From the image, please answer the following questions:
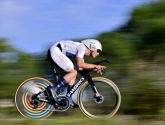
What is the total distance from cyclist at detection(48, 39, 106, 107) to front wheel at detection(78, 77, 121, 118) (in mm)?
191

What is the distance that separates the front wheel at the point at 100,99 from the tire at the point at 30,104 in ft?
1.93

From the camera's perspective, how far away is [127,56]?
32.3 feet

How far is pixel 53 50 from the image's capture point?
7.39 m

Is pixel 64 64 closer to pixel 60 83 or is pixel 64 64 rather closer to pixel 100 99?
pixel 60 83

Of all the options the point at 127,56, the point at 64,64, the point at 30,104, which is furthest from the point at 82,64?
the point at 127,56

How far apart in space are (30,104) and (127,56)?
330 centimetres

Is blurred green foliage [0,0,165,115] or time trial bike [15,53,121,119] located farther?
blurred green foliage [0,0,165,115]

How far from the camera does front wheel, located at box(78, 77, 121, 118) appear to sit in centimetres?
739

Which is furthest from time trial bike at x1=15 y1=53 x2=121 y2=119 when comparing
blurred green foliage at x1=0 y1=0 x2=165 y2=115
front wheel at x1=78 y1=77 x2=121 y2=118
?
blurred green foliage at x1=0 y1=0 x2=165 y2=115

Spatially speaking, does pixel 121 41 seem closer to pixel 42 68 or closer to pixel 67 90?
pixel 42 68

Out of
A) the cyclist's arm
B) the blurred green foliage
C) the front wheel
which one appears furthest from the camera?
the blurred green foliage

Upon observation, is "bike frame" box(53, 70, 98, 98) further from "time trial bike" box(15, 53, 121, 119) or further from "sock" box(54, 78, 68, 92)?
"sock" box(54, 78, 68, 92)

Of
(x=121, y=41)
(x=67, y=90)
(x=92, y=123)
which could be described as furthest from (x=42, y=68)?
(x=92, y=123)

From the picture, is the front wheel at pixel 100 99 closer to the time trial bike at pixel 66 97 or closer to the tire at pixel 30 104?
the time trial bike at pixel 66 97
